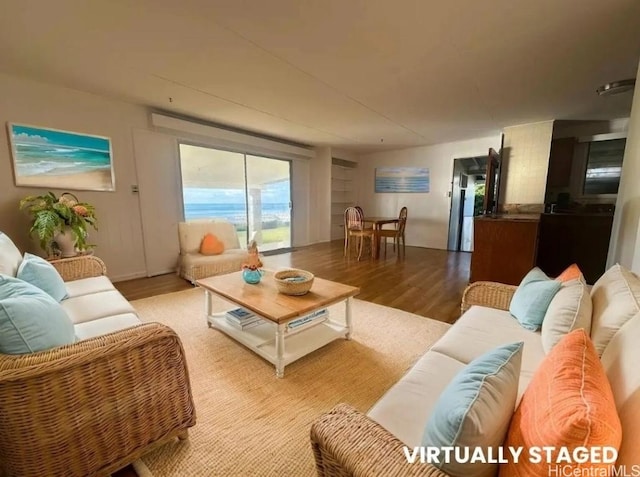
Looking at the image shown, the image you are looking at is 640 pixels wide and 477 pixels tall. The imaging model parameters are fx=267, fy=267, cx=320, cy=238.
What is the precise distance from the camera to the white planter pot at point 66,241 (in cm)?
272

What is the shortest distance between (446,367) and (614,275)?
36.0 inches

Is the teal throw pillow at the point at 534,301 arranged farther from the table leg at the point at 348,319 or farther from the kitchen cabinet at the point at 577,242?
the kitchen cabinet at the point at 577,242

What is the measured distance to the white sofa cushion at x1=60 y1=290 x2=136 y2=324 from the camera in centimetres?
161

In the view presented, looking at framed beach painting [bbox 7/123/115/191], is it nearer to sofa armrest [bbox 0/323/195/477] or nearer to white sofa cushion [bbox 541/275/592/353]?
sofa armrest [bbox 0/323/195/477]

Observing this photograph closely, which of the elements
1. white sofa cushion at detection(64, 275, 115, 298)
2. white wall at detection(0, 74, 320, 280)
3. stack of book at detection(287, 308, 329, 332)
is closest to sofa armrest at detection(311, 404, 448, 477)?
stack of book at detection(287, 308, 329, 332)

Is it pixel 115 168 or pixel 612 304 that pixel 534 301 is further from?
pixel 115 168

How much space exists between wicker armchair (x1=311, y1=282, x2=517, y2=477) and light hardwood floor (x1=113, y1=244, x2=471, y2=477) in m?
1.99

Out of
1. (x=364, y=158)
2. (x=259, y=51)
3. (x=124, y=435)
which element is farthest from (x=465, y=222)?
(x=124, y=435)

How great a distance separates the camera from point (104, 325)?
1.48 metres

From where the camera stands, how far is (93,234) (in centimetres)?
335

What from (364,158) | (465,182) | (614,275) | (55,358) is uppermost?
(364,158)

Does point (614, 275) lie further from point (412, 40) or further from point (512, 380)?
point (412, 40)

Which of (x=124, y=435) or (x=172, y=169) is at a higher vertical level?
(x=172, y=169)

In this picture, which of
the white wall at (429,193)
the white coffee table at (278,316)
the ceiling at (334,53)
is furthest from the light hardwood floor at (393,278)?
the ceiling at (334,53)
